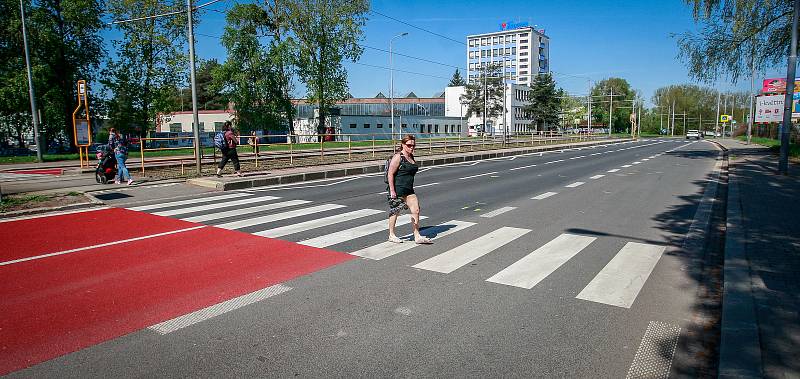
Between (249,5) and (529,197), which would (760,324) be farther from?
(249,5)

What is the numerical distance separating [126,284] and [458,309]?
12.5 feet

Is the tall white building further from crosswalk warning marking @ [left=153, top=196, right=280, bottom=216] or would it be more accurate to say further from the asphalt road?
the asphalt road

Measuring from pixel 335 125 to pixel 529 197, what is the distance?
54.2 m

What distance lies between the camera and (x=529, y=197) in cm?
1314

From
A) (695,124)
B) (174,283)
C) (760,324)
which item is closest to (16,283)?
(174,283)

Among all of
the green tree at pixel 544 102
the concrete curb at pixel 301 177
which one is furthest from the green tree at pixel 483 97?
the concrete curb at pixel 301 177

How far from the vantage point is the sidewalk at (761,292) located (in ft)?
12.0

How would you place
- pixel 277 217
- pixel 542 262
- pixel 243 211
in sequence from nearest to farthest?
pixel 542 262
pixel 277 217
pixel 243 211

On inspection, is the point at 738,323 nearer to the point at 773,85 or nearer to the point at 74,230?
the point at 74,230

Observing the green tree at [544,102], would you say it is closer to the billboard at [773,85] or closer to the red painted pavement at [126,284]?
Answer: the billboard at [773,85]

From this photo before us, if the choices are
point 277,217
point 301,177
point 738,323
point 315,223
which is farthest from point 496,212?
point 301,177

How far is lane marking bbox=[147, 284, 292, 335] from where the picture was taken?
4.49 metres

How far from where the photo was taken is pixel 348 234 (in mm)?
8438

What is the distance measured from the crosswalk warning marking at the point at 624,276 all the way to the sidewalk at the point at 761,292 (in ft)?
2.80
